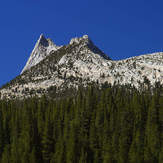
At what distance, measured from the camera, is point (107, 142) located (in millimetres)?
94562

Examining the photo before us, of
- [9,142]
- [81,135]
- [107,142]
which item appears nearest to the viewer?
[107,142]

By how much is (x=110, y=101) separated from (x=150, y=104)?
1926cm

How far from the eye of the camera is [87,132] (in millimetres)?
111375

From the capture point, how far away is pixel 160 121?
11538 centimetres

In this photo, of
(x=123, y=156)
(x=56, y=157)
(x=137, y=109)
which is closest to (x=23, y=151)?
(x=56, y=157)

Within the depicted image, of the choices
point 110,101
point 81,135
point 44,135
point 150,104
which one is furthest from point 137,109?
point 44,135

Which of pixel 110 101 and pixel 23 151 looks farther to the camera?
pixel 110 101

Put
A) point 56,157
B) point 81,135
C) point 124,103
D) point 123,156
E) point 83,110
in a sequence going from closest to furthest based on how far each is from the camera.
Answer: point 123,156 < point 56,157 < point 81,135 < point 83,110 < point 124,103

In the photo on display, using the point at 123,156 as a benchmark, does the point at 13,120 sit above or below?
above

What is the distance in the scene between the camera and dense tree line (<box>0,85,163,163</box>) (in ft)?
286

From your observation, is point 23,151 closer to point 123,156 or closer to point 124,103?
point 123,156

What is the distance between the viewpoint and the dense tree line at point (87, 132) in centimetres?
8712

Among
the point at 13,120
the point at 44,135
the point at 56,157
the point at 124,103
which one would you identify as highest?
the point at 124,103

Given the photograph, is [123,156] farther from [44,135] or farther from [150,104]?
[150,104]
